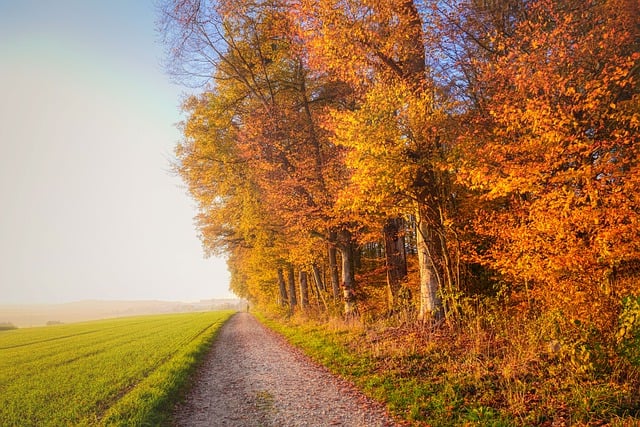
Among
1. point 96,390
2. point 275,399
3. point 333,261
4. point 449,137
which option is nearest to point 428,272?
point 449,137

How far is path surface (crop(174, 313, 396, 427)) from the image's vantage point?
20.5 ft

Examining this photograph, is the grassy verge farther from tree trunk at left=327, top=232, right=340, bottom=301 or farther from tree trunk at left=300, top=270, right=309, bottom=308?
tree trunk at left=300, top=270, right=309, bottom=308

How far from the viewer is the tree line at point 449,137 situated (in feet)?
22.1

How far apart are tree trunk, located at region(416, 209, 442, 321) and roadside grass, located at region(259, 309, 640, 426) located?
2.04 ft

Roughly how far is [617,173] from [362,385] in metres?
6.35

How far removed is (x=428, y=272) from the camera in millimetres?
10594

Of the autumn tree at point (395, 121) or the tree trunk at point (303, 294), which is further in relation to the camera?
the tree trunk at point (303, 294)

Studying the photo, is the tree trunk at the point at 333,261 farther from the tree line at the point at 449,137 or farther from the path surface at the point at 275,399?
the path surface at the point at 275,399

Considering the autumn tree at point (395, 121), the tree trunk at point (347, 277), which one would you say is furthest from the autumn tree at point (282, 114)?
the autumn tree at point (395, 121)

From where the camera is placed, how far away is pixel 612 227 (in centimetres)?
620

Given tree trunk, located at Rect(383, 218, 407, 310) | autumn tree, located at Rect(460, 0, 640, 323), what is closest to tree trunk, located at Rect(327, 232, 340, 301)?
tree trunk, located at Rect(383, 218, 407, 310)

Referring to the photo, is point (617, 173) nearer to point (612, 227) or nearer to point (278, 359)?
point (612, 227)

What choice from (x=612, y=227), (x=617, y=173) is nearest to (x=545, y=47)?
(x=617, y=173)

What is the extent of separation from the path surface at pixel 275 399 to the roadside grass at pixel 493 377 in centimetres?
48
